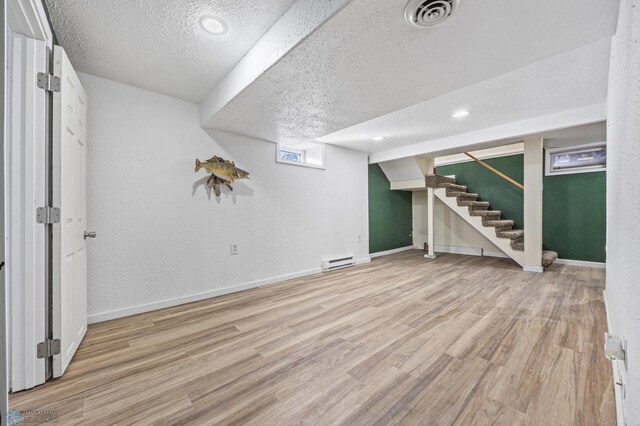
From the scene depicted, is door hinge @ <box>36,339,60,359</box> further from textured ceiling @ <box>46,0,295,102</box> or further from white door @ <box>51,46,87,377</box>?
textured ceiling @ <box>46,0,295,102</box>

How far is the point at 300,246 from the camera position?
12.6ft

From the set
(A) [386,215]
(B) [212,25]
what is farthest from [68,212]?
(A) [386,215]

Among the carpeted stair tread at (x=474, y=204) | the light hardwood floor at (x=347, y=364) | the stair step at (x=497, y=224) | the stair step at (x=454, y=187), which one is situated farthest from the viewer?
the stair step at (x=454, y=187)

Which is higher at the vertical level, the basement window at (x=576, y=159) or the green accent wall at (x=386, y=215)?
the basement window at (x=576, y=159)

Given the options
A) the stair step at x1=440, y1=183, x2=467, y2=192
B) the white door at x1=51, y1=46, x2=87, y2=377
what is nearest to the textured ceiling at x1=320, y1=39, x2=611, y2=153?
the stair step at x1=440, y1=183, x2=467, y2=192

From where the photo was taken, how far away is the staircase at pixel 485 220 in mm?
Result: 4219

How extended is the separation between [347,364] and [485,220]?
4422 millimetres

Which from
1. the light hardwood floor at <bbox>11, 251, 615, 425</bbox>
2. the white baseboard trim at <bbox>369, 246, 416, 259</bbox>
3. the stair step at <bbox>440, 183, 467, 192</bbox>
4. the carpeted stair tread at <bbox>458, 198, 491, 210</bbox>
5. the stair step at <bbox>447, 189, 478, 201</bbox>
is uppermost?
the stair step at <bbox>440, 183, 467, 192</bbox>

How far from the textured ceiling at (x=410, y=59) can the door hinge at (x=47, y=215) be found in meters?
1.50

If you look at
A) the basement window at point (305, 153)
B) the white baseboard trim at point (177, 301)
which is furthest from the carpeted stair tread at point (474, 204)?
the white baseboard trim at point (177, 301)

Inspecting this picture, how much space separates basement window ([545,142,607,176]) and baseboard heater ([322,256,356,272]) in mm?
4104

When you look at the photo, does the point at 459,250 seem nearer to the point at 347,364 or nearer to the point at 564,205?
the point at 564,205

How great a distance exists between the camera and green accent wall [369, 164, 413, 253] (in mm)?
5312

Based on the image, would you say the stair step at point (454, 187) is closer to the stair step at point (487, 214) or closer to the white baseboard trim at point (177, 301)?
the stair step at point (487, 214)
